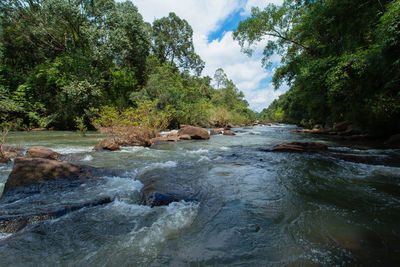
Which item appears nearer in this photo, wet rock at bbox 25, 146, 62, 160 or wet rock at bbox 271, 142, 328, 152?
Result: wet rock at bbox 25, 146, 62, 160

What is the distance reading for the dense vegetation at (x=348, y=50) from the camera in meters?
5.29

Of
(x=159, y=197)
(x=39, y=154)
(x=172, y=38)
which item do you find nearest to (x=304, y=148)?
(x=159, y=197)

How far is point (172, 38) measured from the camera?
1262 inches

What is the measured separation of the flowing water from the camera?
1749 mm

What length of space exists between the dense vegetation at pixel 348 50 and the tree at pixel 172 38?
21807mm

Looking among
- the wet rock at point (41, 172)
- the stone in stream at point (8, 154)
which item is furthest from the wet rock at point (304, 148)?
the stone in stream at point (8, 154)

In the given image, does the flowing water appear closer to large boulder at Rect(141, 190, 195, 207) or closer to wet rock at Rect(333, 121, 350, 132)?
large boulder at Rect(141, 190, 195, 207)

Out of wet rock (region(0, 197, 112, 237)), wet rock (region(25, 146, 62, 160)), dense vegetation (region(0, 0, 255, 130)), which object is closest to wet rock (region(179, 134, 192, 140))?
dense vegetation (region(0, 0, 255, 130))

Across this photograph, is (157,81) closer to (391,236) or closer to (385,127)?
(385,127)

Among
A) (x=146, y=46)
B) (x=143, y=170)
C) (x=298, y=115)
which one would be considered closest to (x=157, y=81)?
(x=146, y=46)

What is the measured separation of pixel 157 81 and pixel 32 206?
1751 cm

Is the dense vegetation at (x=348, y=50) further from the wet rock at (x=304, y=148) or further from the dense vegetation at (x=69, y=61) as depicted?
the dense vegetation at (x=69, y=61)

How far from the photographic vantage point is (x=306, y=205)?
2.80 metres

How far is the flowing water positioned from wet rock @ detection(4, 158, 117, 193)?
1.14 feet
